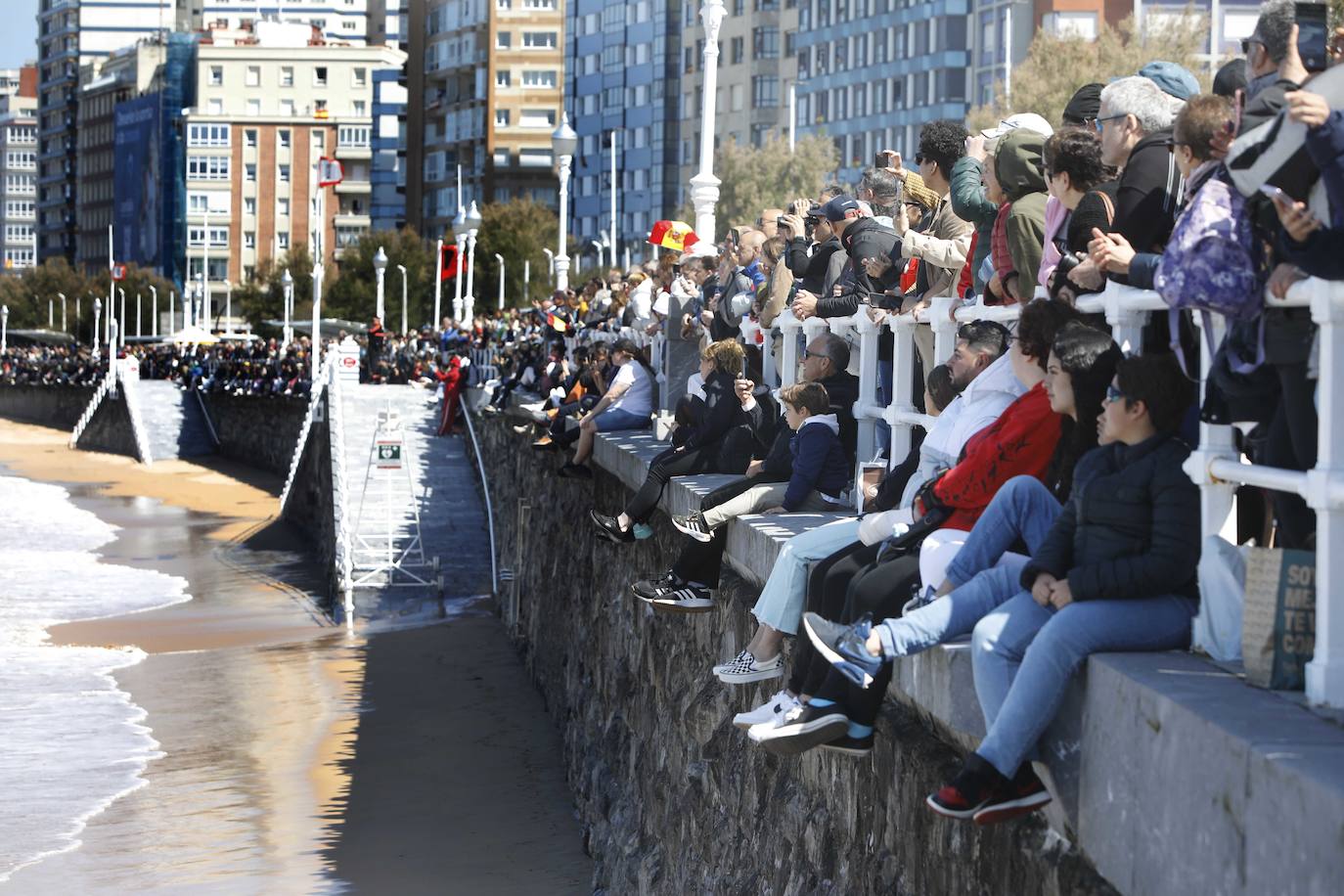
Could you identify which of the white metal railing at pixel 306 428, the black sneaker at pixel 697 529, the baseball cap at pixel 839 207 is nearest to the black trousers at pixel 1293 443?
the black sneaker at pixel 697 529

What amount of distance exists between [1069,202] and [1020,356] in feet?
1.88

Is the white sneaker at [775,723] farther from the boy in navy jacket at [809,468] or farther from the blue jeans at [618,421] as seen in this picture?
the blue jeans at [618,421]

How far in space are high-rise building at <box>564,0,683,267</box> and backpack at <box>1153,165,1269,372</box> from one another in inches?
3687

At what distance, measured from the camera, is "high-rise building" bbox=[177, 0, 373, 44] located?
173500 millimetres

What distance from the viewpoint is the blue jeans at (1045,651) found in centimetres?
494

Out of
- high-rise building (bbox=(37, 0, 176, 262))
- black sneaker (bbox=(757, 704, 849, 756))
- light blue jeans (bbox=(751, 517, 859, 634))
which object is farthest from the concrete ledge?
high-rise building (bbox=(37, 0, 176, 262))

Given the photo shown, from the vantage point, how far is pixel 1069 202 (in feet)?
21.8

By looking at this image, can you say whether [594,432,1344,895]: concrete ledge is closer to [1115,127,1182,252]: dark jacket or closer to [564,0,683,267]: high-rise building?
[1115,127,1182,252]: dark jacket

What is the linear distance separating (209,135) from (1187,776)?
14961cm

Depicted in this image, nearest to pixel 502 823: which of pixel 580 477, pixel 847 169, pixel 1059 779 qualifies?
pixel 580 477

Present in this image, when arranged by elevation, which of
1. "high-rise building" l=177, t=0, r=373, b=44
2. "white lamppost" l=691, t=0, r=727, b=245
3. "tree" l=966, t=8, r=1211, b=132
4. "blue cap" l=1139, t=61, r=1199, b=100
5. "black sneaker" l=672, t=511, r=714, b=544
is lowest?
"black sneaker" l=672, t=511, r=714, b=544

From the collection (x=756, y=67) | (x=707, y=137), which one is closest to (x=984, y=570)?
(x=707, y=137)

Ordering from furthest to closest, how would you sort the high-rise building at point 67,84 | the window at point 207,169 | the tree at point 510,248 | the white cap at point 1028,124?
the high-rise building at point 67,84
the window at point 207,169
the tree at point 510,248
the white cap at point 1028,124

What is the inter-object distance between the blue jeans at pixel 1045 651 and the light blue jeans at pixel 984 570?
42 cm
